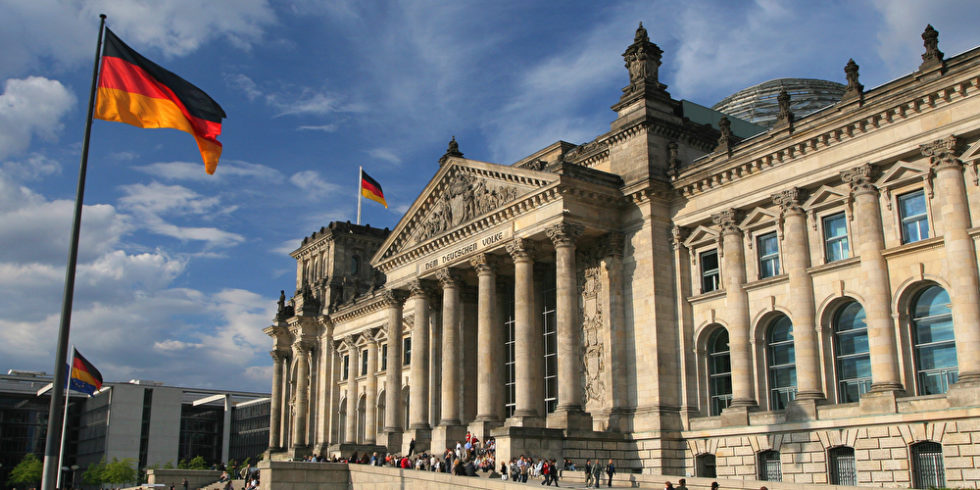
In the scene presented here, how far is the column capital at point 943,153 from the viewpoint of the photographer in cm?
2995

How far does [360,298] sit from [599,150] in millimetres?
28459

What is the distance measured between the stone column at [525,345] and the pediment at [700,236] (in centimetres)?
708

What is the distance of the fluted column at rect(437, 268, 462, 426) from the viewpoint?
4566 centimetres

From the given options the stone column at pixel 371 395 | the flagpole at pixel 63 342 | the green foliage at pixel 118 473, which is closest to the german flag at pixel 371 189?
the stone column at pixel 371 395

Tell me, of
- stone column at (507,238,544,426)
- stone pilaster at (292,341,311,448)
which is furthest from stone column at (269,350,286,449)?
stone column at (507,238,544,426)

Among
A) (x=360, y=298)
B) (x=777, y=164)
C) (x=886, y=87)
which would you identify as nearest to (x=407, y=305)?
(x=360, y=298)

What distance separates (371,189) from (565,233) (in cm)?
2656

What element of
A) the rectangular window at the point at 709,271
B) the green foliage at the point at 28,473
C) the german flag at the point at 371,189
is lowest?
the green foliage at the point at 28,473

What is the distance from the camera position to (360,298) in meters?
66.7

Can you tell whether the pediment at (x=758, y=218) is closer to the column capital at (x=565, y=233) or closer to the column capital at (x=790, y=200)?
the column capital at (x=790, y=200)

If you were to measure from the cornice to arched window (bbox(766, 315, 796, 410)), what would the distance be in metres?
6.36

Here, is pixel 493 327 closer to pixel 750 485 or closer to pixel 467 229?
pixel 467 229

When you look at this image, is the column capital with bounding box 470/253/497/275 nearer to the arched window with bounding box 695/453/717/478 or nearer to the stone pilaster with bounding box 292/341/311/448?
the arched window with bounding box 695/453/717/478

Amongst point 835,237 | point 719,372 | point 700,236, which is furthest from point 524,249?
point 835,237
